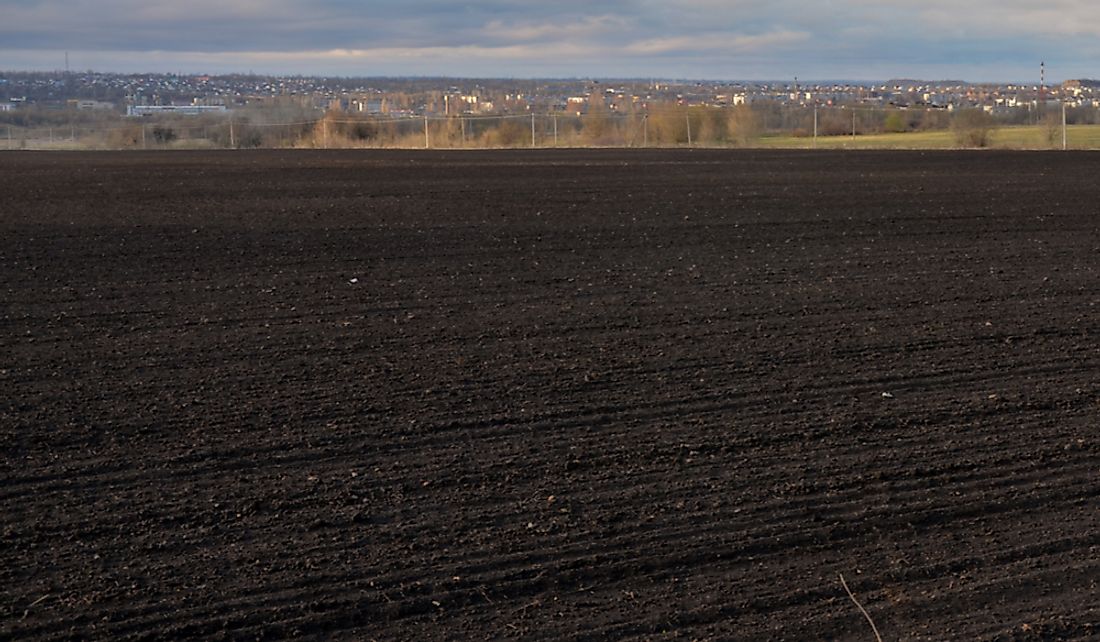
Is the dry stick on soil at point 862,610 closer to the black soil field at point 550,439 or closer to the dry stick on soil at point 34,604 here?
the black soil field at point 550,439

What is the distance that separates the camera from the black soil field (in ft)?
17.5

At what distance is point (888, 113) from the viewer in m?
80.2

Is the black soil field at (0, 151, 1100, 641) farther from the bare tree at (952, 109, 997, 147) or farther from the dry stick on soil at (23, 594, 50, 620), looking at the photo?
the bare tree at (952, 109, 997, 147)

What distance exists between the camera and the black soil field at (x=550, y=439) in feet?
17.5

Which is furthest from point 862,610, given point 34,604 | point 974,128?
point 974,128

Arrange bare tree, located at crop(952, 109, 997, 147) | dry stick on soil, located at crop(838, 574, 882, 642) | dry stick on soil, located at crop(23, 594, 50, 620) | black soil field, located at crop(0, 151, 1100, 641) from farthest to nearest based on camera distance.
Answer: bare tree, located at crop(952, 109, 997, 147) < black soil field, located at crop(0, 151, 1100, 641) < dry stick on soil, located at crop(23, 594, 50, 620) < dry stick on soil, located at crop(838, 574, 882, 642)

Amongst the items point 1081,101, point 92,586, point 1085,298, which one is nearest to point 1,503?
point 92,586

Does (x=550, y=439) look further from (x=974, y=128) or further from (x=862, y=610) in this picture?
(x=974, y=128)

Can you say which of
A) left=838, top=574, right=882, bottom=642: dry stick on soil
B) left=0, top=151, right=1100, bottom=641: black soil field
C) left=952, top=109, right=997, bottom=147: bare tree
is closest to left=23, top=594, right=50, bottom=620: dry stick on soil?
left=0, top=151, right=1100, bottom=641: black soil field

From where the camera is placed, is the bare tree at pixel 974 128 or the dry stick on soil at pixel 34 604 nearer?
the dry stick on soil at pixel 34 604

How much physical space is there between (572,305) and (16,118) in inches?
4703

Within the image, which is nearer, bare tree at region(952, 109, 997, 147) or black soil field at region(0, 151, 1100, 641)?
black soil field at region(0, 151, 1100, 641)

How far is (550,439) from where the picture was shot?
24.6 feet

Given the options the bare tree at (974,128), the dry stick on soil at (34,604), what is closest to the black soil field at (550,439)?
the dry stick on soil at (34,604)
